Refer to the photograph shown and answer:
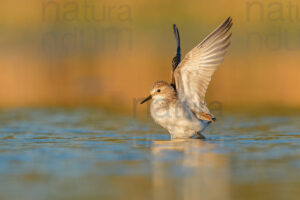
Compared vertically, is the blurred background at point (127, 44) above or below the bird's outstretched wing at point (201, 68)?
above

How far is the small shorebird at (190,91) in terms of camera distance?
34.9ft

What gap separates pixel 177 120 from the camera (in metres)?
10.6

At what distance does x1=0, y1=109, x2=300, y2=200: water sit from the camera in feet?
22.2

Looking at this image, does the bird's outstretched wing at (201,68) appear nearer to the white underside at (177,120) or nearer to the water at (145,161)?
the white underside at (177,120)

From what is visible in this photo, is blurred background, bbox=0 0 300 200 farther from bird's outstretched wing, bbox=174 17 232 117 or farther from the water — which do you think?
bird's outstretched wing, bbox=174 17 232 117

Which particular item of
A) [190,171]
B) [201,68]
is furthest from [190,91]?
[190,171]

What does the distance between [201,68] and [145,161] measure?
2859 mm

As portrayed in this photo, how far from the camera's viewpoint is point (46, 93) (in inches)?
746

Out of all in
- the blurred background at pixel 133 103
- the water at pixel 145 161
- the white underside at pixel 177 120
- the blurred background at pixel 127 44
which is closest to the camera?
the water at pixel 145 161

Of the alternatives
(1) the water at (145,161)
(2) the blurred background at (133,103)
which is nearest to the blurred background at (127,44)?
(2) the blurred background at (133,103)

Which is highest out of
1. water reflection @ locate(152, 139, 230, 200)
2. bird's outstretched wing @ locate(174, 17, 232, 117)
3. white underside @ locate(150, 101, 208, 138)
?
bird's outstretched wing @ locate(174, 17, 232, 117)

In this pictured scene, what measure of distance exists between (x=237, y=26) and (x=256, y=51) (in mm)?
1961

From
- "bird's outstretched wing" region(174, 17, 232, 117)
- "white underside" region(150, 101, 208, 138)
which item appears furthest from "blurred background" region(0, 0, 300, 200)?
"bird's outstretched wing" region(174, 17, 232, 117)

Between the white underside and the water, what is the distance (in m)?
0.31
